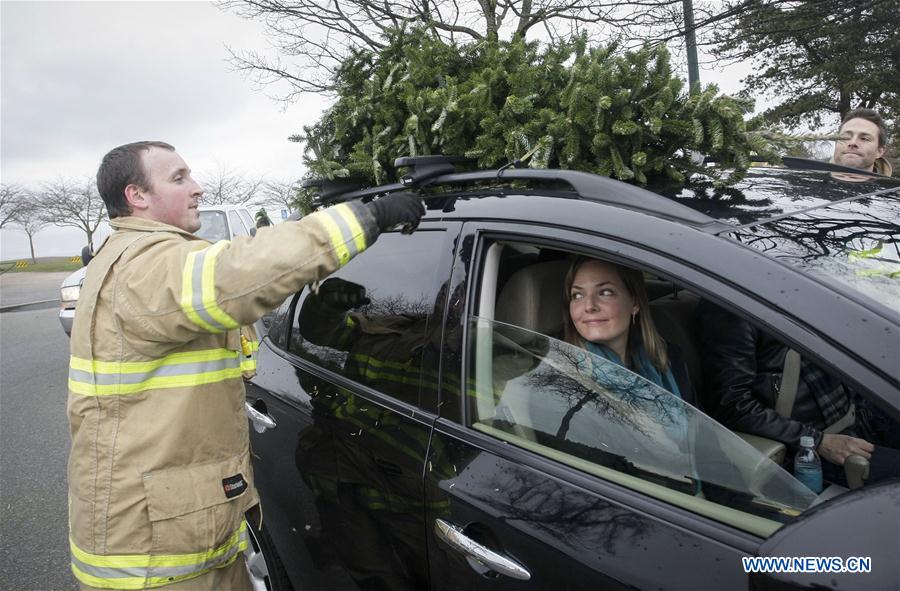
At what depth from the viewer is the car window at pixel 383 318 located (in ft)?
5.25

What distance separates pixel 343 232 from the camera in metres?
1.44

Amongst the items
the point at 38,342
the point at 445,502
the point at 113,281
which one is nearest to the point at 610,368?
the point at 445,502

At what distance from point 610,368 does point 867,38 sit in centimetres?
1326

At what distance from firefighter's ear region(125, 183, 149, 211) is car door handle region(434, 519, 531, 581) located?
131cm

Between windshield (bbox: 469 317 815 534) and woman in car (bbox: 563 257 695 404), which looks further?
woman in car (bbox: 563 257 695 404)

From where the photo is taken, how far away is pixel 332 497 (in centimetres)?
179

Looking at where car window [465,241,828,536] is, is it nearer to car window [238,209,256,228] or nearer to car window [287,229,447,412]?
car window [287,229,447,412]

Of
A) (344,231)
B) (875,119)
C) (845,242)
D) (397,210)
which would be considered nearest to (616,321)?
(845,242)

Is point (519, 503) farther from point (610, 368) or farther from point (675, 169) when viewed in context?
point (675, 169)

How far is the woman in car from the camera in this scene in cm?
176

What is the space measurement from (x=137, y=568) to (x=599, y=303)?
1531 mm

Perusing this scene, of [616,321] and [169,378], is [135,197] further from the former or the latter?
[616,321]

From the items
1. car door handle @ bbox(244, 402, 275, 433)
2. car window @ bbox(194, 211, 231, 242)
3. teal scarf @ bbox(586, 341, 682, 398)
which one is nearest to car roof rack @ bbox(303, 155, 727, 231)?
A: teal scarf @ bbox(586, 341, 682, 398)

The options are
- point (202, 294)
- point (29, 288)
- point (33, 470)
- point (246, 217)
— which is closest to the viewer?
point (202, 294)
